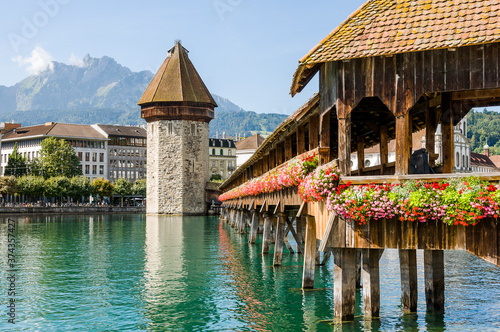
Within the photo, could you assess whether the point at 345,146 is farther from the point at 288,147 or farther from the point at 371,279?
the point at 288,147

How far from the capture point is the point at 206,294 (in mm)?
17719

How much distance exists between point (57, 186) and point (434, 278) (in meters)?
86.0

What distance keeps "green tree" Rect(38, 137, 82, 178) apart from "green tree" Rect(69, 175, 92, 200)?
3.08 m

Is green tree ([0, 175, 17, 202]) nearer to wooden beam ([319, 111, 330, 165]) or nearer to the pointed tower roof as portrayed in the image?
the pointed tower roof

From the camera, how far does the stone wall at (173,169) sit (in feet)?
266

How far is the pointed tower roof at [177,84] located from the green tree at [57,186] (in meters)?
19.4

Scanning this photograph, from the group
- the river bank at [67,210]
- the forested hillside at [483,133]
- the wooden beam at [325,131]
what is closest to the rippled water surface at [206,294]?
the wooden beam at [325,131]

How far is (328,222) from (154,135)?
72289 mm

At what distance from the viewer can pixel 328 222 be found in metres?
11.4

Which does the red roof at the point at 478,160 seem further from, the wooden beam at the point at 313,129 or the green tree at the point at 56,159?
the wooden beam at the point at 313,129

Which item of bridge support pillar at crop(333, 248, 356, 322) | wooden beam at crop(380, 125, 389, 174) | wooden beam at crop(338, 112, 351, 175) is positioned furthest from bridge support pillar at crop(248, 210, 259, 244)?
wooden beam at crop(338, 112, 351, 175)

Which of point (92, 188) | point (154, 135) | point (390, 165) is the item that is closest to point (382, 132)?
point (390, 165)

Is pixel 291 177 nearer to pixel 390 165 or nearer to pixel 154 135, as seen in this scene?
pixel 390 165

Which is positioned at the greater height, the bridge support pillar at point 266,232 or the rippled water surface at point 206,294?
the bridge support pillar at point 266,232
